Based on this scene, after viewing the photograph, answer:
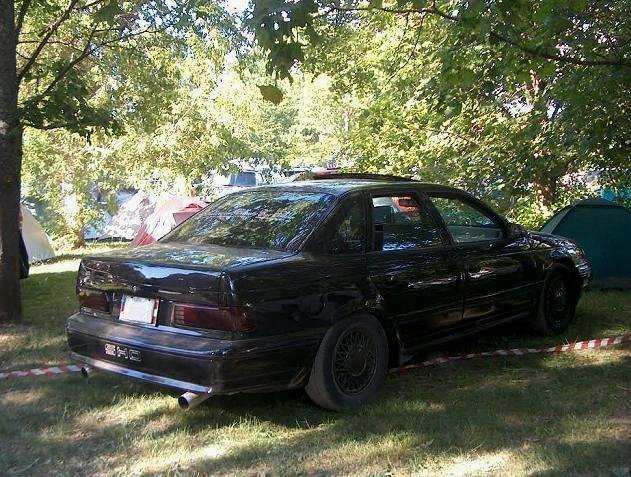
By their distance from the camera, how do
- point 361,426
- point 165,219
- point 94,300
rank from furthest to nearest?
point 165,219 < point 94,300 < point 361,426

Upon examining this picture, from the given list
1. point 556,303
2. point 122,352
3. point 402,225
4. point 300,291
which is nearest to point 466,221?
point 402,225

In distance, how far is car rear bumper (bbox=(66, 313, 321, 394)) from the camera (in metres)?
3.53

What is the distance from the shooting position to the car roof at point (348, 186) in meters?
4.58

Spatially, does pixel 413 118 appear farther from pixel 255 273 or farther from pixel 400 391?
pixel 255 273

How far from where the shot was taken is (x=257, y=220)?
449cm

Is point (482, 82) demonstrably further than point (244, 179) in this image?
No

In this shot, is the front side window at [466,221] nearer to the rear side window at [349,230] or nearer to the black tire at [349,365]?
the rear side window at [349,230]

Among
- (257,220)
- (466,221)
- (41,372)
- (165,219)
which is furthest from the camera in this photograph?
(165,219)

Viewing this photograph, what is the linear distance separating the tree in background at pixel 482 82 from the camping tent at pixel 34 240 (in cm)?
715

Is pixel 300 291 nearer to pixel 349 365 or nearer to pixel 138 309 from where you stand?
pixel 349 365

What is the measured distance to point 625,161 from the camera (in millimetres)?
7340

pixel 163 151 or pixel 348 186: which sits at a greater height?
pixel 163 151

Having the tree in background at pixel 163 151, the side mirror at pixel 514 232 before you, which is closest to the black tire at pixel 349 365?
the side mirror at pixel 514 232

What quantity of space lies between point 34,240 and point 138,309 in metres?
11.1
